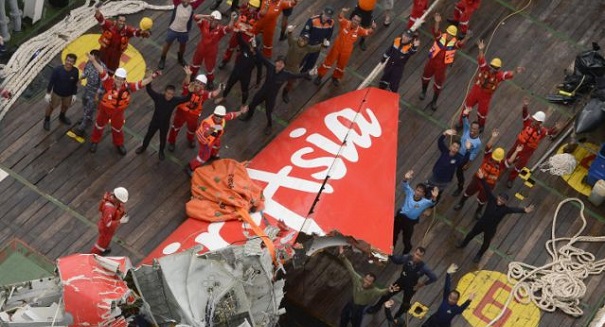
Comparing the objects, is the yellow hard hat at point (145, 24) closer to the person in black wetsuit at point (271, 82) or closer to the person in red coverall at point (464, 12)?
the person in black wetsuit at point (271, 82)

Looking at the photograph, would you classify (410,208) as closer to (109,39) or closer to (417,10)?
(417,10)

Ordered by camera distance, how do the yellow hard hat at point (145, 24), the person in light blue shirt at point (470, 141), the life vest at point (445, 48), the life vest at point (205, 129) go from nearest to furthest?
the life vest at point (205, 129) < the person in light blue shirt at point (470, 141) < the yellow hard hat at point (145, 24) < the life vest at point (445, 48)

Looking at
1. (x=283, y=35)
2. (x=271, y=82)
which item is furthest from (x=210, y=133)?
(x=283, y=35)

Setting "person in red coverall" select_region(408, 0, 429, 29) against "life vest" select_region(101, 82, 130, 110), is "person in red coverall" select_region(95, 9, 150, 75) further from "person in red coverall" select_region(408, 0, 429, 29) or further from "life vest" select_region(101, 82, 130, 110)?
"person in red coverall" select_region(408, 0, 429, 29)

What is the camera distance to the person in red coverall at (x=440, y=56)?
24219 millimetres

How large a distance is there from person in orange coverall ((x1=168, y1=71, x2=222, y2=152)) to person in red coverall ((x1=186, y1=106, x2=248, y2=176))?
0.35m

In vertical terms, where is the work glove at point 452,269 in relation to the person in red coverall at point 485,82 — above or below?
below

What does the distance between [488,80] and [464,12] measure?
277 centimetres

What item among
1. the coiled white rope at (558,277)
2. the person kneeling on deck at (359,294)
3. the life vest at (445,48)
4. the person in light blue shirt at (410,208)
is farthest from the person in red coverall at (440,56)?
the person kneeling on deck at (359,294)

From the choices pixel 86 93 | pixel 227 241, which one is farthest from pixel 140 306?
pixel 86 93

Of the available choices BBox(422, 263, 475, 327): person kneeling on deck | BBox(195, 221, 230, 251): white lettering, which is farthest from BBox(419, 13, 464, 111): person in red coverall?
BBox(195, 221, 230, 251): white lettering

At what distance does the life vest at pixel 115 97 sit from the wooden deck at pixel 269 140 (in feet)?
4.67

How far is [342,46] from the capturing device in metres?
24.4

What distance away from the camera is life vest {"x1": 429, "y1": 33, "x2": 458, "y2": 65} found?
24203 mm
